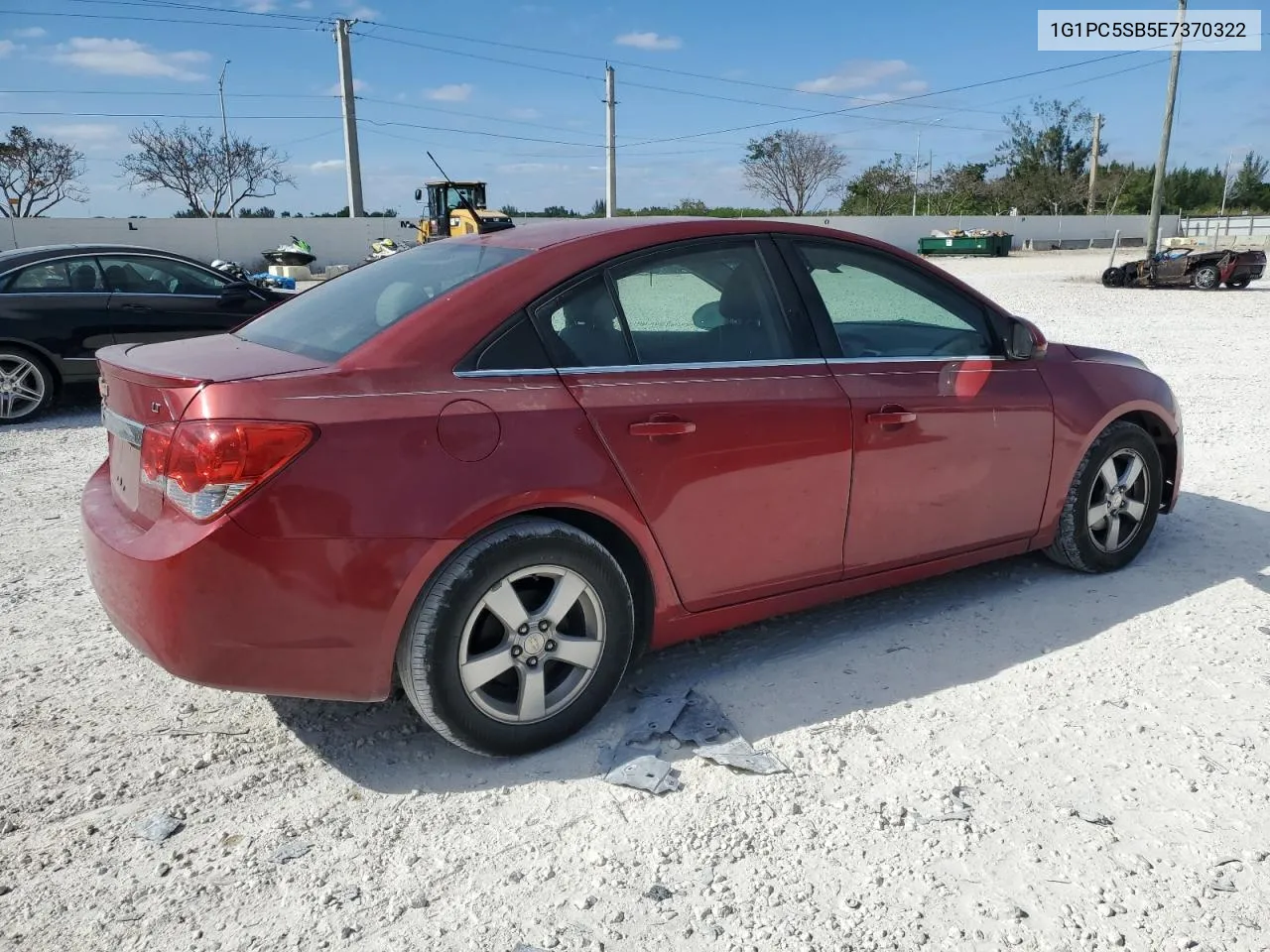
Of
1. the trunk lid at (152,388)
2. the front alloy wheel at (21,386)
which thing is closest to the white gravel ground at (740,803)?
the trunk lid at (152,388)

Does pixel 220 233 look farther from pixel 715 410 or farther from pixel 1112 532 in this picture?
pixel 715 410

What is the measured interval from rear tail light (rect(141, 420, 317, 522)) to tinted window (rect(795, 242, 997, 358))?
193cm

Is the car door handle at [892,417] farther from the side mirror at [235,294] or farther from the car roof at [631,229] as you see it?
the side mirror at [235,294]

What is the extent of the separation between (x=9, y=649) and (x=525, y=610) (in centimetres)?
222

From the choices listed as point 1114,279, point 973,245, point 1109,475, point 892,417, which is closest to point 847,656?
point 892,417

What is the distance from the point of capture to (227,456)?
241cm

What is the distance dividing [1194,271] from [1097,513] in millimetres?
22591

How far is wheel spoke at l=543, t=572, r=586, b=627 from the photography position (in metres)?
2.82

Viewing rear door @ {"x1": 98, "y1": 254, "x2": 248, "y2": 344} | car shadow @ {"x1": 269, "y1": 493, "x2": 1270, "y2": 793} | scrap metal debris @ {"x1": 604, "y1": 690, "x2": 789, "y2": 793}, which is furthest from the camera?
rear door @ {"x1": 98, "y1": 254, "x2": 248, "y2": 344}

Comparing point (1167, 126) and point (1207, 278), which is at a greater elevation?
point (1167, 126)

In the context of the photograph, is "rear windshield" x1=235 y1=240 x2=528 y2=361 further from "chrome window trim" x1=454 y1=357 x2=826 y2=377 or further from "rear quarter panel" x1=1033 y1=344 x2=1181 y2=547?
"rear quarter panel" x1=1033 y1=344 x2=1181 y2=547

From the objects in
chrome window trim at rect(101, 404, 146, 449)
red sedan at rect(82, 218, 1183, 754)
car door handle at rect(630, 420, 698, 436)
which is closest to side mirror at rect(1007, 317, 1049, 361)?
red sedan at rect(82, 218, 1183, 754)

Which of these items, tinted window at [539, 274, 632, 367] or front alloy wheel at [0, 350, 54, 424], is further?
front alloy wheel at [0, 350, 54, 424]

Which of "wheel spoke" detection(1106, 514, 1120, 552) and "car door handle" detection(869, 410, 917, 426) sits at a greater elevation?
→ "car door handle" detection(869, 410, 917, 426)
